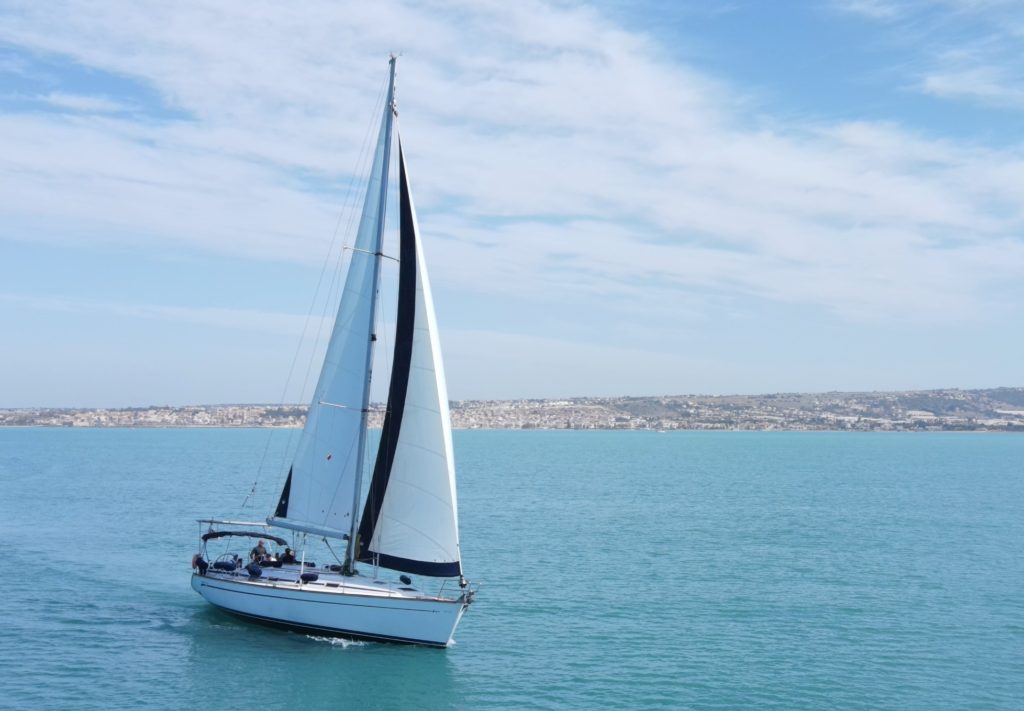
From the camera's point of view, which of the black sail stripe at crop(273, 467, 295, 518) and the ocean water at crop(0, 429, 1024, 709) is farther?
the black sail stripe at crop(273, 467, 295, 518)

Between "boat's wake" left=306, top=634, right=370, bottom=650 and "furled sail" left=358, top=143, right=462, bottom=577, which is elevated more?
"furled sail" left=358, top=143, right=462, bottom=577

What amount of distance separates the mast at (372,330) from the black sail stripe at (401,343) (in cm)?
66

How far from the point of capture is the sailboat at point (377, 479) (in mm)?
31297

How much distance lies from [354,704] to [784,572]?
1036 inches

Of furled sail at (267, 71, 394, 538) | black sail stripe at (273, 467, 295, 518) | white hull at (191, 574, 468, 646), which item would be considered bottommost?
white hull at (191, 574, 468, 646)

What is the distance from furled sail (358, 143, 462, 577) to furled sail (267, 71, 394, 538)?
106cm

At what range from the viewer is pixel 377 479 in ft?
107

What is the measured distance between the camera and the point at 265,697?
2741 centimetres

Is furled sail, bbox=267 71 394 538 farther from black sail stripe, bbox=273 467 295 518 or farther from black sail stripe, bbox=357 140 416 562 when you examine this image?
black sail stripe, bbox=357 140 416 562

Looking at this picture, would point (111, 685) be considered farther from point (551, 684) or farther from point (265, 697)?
point (551, 684)

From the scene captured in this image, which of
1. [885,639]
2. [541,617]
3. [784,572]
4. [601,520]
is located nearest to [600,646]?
[541,617]

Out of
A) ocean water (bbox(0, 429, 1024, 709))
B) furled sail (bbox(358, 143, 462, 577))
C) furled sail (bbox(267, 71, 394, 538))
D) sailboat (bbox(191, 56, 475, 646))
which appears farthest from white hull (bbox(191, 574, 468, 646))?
furled sail (bbox(267, 71, 394, 538))

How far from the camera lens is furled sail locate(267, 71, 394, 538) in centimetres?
3266

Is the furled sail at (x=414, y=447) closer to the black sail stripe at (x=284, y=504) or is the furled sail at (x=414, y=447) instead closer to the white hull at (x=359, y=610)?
the white hull at (x=359, y=610)
